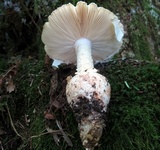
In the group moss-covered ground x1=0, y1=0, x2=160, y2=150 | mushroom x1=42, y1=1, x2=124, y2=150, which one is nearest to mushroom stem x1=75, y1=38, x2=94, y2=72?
mushroom x1=42, y1=1, x2=124, y2=150

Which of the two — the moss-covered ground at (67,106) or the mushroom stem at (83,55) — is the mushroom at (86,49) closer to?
the mushroom stem at (83,55)

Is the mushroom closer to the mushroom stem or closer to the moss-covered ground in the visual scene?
the mushroom stem

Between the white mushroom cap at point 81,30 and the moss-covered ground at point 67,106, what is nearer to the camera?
the moss-covered ground at point 67,106

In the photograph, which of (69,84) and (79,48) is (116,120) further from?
(79,48)

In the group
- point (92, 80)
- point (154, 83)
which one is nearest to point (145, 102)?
point (154, 83)

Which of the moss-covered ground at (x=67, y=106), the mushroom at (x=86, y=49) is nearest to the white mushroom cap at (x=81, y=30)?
the mushroom at (x=86, y=49)

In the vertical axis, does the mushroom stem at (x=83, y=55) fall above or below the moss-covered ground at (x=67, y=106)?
above

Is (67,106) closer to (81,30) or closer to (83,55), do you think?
(83,55)
